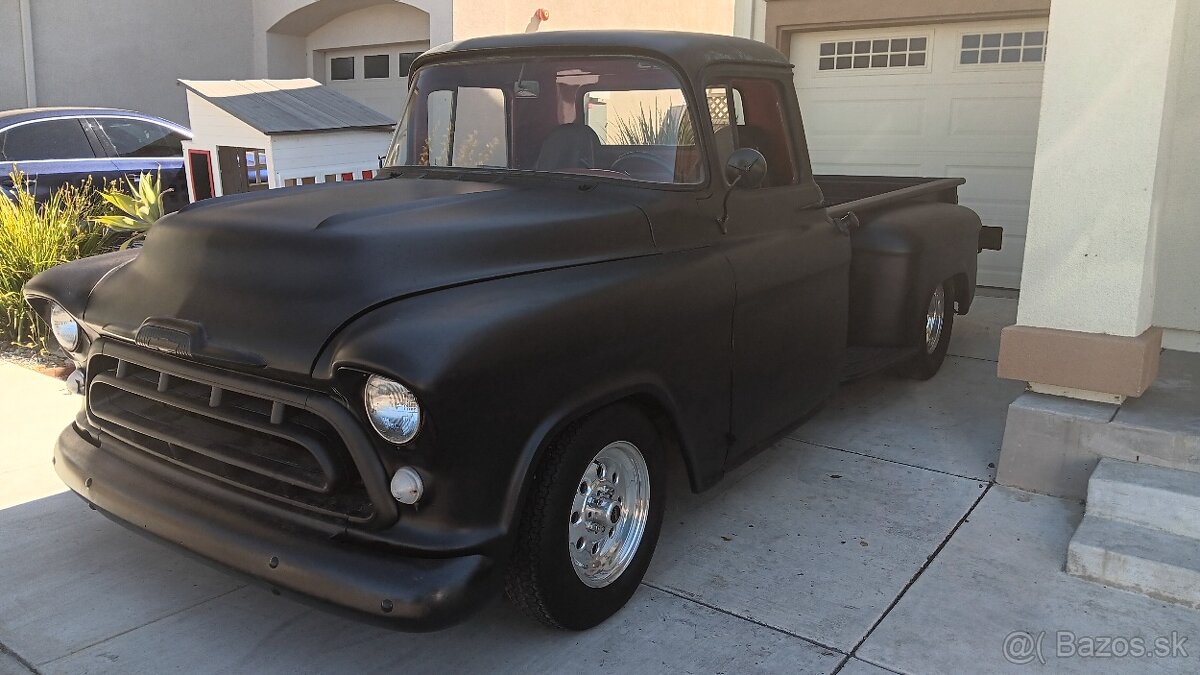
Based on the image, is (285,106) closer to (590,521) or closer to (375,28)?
(590,521)

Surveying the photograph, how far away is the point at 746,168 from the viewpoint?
3654mm

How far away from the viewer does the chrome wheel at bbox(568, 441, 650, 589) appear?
10.1ft

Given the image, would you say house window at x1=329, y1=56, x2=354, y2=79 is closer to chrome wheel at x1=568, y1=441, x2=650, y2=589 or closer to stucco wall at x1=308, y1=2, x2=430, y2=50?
stucco wall at x1=308, y1=2, x2=430, y2=50

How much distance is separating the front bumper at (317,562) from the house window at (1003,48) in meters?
7.13

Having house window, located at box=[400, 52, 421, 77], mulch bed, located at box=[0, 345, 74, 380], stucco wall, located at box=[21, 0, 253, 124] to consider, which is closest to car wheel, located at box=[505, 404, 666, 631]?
mulch bed, located at box=[0, 345, 74, 380]

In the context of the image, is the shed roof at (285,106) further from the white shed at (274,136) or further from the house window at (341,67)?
the house window at (341,67)

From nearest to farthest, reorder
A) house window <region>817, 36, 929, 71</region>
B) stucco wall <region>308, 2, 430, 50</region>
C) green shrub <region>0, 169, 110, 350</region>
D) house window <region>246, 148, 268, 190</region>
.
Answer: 1. green shrub <region>0, 169, 110, 350</region>
2. house window <region>246, 148, 268, 190</region>
3. house window <region>817, 36, 929, 71</region>
4. stucco wall <region>308, 2, 430, 50</region>

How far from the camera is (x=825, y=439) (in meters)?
5.00

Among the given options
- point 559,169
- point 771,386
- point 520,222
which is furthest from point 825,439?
point 520,222

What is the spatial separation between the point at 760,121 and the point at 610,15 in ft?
20.3

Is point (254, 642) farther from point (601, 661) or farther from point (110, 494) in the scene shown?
point (601, 661)

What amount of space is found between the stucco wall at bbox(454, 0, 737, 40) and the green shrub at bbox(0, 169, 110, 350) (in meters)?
5.02

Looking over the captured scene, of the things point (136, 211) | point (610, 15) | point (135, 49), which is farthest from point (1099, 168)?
point (135, 49)

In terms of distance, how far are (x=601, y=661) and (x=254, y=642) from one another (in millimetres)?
1109
